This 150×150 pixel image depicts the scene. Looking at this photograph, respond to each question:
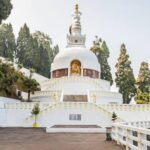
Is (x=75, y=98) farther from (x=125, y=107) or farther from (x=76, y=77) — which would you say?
(x=125, y=107)

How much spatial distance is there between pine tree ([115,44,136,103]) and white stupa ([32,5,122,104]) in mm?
4391

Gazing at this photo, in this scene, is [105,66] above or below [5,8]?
above

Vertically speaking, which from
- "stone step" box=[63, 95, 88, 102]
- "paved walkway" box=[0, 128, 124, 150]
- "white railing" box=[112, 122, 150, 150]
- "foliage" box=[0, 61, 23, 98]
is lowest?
"paved walkway" box=[0, 128, 124, 150]

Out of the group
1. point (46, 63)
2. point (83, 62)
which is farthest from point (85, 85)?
point (46, 63)

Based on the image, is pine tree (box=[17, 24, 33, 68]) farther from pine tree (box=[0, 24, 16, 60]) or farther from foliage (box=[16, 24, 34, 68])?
pine tree (box=[0, 24, 16, 60])

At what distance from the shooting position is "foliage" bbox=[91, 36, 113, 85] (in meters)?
51.1

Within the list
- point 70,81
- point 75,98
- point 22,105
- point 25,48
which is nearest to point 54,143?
point 22,105

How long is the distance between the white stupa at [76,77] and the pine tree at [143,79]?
228 inches

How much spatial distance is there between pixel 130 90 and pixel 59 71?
11390 mm

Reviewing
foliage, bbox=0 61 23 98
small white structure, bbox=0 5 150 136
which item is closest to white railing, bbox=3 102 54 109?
small white structure, bbox=0 5 150 136

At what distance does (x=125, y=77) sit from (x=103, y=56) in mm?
8662

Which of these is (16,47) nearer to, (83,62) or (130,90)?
(83,62)

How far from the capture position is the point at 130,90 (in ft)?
144

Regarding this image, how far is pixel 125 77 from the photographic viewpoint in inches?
1791
